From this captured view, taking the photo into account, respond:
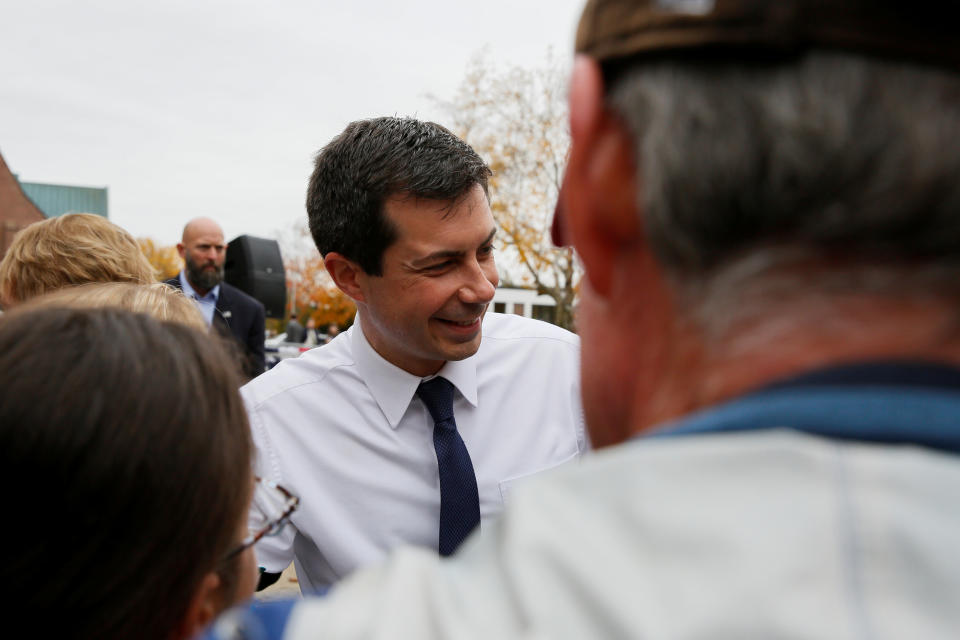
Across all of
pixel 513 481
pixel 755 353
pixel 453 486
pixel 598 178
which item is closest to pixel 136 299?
pixel 453 486

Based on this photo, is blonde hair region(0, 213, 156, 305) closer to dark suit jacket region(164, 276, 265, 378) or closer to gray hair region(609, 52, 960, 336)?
gray hair region(609, 52, 960, 336)

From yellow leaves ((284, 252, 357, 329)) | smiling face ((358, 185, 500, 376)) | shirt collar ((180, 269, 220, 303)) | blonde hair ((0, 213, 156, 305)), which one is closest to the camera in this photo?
smiling face ((358, 185, 500, 376))

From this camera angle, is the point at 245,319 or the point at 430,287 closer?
the point at 430,287

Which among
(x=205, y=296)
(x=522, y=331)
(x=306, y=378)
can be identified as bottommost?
(x=205, y=296)

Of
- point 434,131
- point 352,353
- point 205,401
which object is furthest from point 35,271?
point 205,401

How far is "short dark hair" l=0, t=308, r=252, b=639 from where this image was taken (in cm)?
96

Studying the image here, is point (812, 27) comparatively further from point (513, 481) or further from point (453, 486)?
point (513, 481)

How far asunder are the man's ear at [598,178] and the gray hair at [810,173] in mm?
57

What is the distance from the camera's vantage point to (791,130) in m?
0.65

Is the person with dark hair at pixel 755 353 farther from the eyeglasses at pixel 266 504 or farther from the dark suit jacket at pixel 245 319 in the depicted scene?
the dark suit jacket at pixel 245 319

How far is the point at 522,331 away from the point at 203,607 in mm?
1748

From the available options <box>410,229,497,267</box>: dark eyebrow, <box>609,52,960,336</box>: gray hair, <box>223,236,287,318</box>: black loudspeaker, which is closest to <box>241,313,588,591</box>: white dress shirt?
<box>410,229,497,267</box>: dark eyebrow

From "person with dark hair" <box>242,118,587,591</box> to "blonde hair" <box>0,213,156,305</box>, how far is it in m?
0.62

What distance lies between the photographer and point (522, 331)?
2729 millimetres
